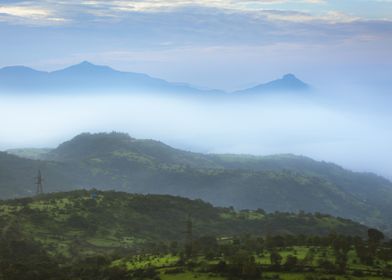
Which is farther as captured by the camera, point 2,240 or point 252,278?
point 2,240

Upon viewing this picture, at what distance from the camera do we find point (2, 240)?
180 m

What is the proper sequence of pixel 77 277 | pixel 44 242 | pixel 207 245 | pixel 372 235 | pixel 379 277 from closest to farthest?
1. pixel 379 277
2. pixel 77 277
3. pixel 372 235
4. pixel 207 245
5. pixel 44 242

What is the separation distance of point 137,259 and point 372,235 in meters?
55.4

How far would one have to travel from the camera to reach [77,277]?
115 meters

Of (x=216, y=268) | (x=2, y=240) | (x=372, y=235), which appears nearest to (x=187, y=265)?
(x=216, y=268)

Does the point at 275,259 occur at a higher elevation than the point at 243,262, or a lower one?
higher

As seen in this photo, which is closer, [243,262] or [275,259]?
[243,262]

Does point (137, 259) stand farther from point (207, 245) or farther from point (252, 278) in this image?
point (252, 278)

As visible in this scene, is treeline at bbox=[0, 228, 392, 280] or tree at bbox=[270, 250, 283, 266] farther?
tree at bbox=[270, 250, 283, 266]

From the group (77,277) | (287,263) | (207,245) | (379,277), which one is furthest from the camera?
(207,245)

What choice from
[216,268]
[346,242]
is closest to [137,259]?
[216,268]

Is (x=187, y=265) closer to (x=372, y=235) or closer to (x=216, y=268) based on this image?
(x=216, y=268)

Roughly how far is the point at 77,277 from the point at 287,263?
41.9 m

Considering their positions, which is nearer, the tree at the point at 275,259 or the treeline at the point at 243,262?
the treeline at the point at 243,262
